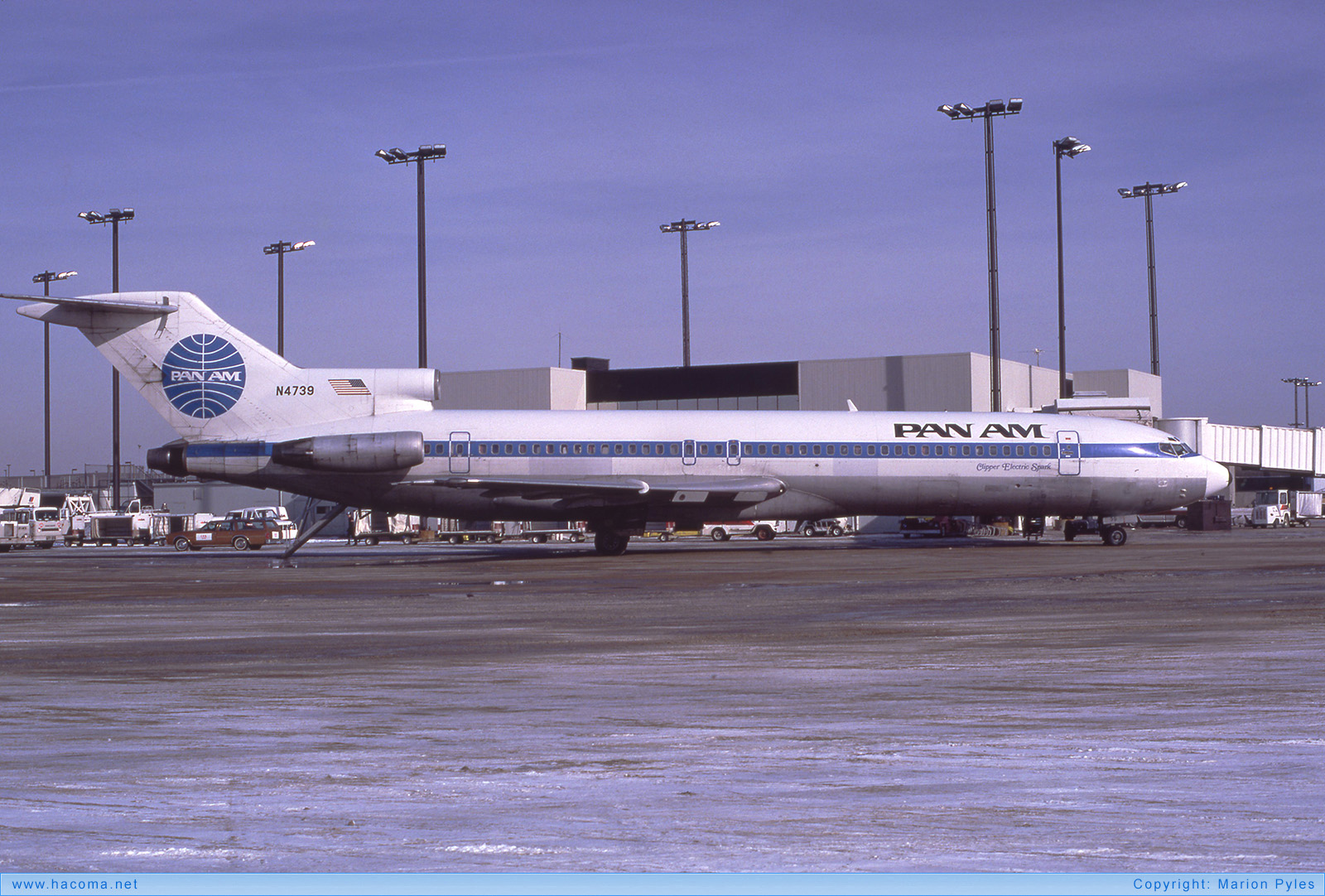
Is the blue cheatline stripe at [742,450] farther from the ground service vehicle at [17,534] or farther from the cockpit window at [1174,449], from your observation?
the ground service vehicle at [17,534]

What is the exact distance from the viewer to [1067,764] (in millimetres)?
5672

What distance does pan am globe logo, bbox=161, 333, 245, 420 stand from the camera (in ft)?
102

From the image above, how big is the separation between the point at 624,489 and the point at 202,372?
439 inches

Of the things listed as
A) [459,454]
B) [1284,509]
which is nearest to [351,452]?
[459,454]

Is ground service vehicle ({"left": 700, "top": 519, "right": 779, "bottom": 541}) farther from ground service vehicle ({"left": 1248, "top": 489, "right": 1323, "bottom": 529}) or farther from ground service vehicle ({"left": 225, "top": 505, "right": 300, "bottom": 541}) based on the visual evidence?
ground service vehicle ({"left": 1248, "top": 489, "right": 1323, "bottom": 529})

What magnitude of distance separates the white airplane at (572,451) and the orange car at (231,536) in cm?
2171

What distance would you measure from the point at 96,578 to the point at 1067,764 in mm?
24758

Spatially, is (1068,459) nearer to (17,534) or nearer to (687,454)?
(687,454)

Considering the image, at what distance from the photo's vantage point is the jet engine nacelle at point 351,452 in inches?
1208

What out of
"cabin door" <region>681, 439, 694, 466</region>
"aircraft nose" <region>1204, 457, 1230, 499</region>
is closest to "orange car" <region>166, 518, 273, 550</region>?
"cabin door" <region>681, 439, 694, 466</region>

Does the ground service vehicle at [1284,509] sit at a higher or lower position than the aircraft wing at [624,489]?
lower

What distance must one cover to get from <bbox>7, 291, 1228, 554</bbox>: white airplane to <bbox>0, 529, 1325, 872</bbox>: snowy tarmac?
52.7 feet

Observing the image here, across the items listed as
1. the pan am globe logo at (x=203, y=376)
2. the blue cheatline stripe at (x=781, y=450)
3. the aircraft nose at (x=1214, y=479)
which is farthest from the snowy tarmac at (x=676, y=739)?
the aircraft nose at (x=1214, y=479)

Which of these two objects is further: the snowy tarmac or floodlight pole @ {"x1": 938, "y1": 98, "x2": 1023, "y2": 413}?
floodlight pole @ {"x1": 938, "y1": 98, "x2": 1023, "y2": 413}
